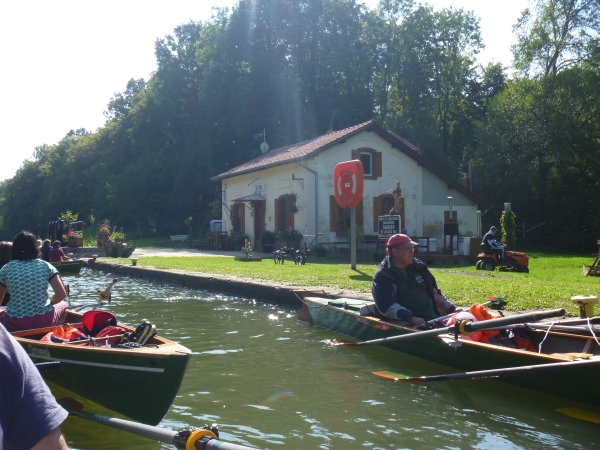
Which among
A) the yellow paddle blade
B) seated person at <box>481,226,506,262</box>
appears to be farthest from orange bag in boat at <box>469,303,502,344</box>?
seated person at <box>481,226,506,262</box>

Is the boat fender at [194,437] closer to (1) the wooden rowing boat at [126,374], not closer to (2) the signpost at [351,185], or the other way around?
(1) the wooden rowing boat at [126,374]

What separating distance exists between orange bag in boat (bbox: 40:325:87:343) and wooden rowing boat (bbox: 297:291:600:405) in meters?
3.76

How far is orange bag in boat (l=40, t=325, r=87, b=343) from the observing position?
6.07m

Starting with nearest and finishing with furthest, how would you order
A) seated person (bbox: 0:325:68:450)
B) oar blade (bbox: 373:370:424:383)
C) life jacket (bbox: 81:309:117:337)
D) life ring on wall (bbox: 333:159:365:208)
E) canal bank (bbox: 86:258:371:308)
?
1. seated person (bbox: 0:325:68:450)
2. life jacket (bbox: 81:309:117:337)
3. oar blade (bbox: 373:370:424:383)
4. canal bank (bbox: 86:258:371:308)
5. life ring on wall (bbox: 333:159:365:208)

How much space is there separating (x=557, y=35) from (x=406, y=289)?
33.3 m

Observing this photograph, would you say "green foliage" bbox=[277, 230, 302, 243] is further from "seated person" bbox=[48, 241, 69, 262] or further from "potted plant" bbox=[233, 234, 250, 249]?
"seated person" bbox=[48, 241, 69, 262]

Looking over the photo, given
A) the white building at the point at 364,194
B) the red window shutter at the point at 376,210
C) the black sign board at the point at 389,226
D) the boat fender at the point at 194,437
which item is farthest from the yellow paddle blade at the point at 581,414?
→ the red window shutter at the point at 376,210

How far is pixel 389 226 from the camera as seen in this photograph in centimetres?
Answer: 1744

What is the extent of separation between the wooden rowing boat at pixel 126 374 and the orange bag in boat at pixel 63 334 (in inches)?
11.9

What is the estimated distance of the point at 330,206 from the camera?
26438mm

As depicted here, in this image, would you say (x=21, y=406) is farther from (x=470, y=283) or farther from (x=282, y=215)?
(x=282, y=215)

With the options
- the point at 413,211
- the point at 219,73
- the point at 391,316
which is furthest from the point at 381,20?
the point at 391,316

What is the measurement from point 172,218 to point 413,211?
26797mm

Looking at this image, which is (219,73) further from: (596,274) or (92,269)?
(596,274)
